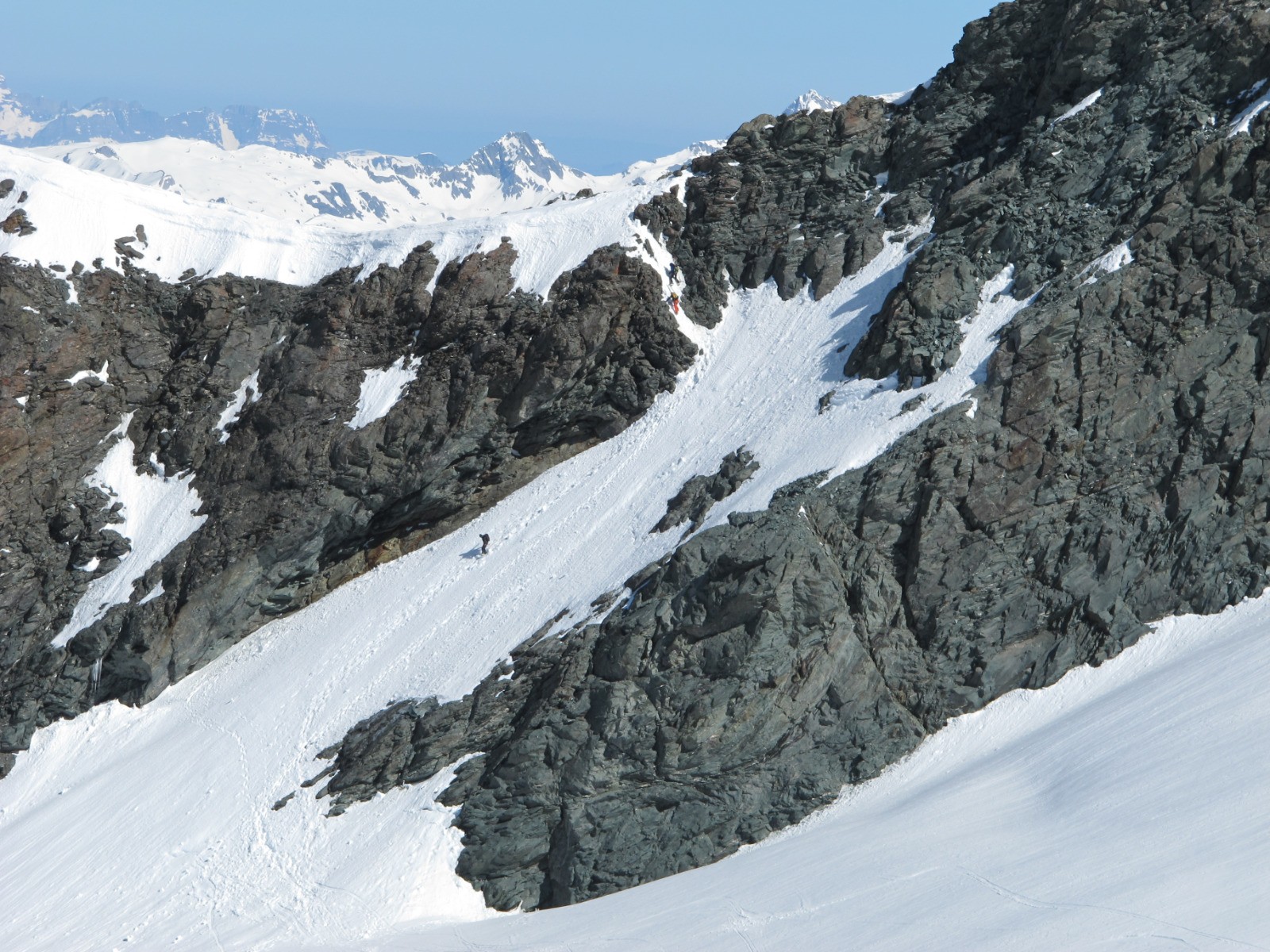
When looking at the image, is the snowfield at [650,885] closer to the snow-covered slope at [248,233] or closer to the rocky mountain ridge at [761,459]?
the snow-covered slope at [248,233]

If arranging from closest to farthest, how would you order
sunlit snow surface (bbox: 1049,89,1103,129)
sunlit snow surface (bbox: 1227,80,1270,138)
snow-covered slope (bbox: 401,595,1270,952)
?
Answer: 1. snow-covered slope (bbox: 401,595,1270,952)
2. sunlit snow surface (bbox: 1227,80,1270,138)
3. sunlit snow surface (bbox: 1049,89,1103,129)

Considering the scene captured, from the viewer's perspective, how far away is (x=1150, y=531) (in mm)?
30047

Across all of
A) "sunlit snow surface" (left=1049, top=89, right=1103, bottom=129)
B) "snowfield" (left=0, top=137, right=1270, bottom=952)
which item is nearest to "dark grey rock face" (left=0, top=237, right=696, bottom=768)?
"snowfield" (left=0, top=137, right=1270, bottom=952)

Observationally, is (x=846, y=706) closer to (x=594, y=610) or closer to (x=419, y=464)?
(x=594, y=610)

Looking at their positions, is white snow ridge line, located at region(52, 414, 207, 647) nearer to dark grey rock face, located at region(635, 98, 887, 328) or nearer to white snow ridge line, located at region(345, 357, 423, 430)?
white snow ridge line, located at region(345, 357, 423, 430)

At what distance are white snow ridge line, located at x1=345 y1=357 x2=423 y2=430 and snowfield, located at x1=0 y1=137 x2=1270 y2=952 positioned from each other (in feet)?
0.69

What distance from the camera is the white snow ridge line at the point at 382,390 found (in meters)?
42.8

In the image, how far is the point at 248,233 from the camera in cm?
4953

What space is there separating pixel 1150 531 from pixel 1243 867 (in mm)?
10719

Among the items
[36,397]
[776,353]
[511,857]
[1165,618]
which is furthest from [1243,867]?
[36,397]

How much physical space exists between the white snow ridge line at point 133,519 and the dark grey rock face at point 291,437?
1.61 feet

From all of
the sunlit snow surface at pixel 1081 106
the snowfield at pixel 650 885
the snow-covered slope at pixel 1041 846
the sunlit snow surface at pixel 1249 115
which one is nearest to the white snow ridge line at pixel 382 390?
the snowfield at pixel 650 885

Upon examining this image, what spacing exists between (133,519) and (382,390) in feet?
38.0

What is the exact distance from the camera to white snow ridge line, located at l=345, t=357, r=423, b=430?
4281 centimetres
